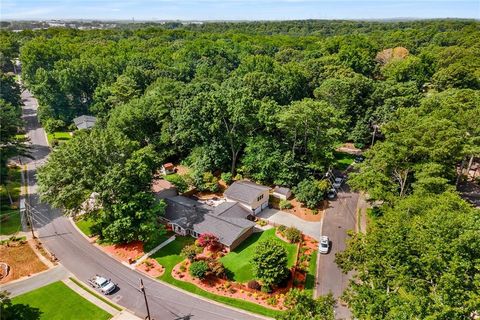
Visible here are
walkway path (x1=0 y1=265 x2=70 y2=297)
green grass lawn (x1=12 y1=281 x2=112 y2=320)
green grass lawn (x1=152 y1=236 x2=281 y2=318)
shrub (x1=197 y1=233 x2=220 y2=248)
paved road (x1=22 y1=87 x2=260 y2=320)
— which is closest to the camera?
green grass lawn (x1=12 y1=281 x2=112 y2=320)

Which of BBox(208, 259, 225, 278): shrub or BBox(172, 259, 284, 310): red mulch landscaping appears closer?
BBox(172, 259, 284, 310): red mulch landscaping

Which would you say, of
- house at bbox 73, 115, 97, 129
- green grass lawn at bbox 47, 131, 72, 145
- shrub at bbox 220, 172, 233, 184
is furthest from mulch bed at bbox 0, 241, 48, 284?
house at bbox 73, 115, 97, 129

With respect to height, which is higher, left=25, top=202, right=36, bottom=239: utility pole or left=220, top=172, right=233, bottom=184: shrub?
left=220, top=172, right=233, bottom=184: shrub

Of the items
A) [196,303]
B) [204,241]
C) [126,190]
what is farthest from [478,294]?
[126,190]

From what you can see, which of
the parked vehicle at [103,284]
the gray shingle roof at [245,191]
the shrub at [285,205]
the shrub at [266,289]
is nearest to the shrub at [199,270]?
the shrub at [266,289]

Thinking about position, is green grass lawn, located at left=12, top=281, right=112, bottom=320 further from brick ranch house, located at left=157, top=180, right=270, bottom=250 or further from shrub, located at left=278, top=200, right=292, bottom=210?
shrub, located at left=278, top=200, right=292, bottom=210

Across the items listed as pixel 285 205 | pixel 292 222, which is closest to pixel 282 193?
pixel 285 205
